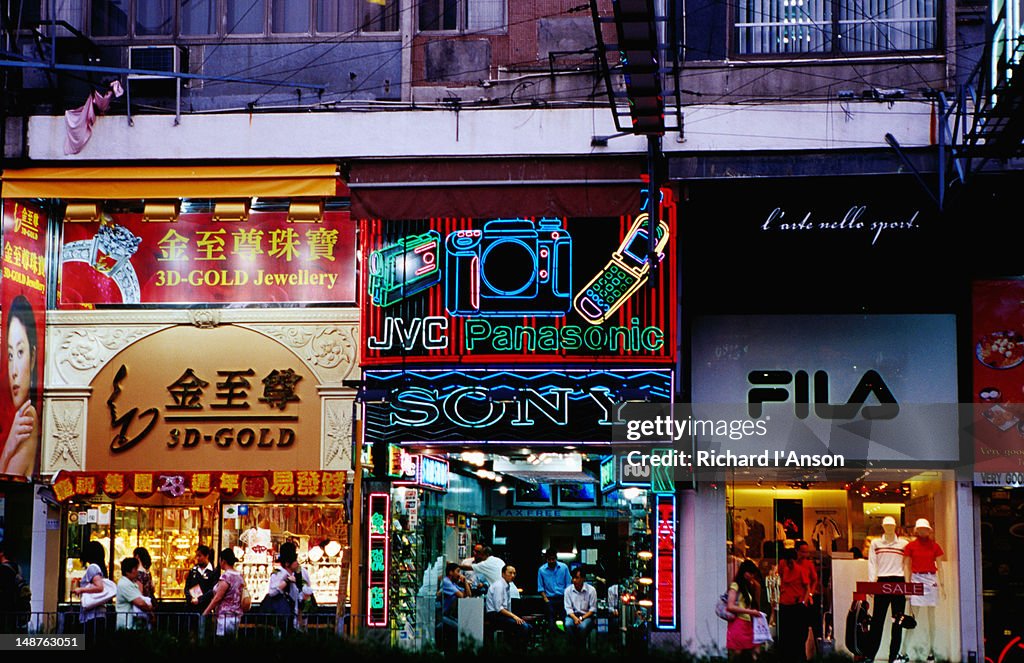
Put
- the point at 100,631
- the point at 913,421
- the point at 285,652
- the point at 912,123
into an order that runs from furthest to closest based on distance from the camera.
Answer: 1. the point at 913,421
2. the point at 912,123
3. the point at 100,631
4. the point at 285,652

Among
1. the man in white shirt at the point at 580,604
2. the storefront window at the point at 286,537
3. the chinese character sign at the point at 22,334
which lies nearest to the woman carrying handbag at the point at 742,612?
the man in white shirt at the point at 580,604

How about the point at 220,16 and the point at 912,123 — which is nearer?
the point at 912,123

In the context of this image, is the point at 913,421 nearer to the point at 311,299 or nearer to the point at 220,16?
the point at 311,299

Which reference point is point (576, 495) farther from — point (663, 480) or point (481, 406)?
point (481, 406)

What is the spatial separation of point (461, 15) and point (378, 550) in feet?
23.6

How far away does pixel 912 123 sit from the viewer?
56.1ft

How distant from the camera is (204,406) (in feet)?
61.8

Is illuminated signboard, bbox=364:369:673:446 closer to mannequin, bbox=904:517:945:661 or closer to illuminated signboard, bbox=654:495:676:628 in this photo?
illuminated signboard, bbox=654:495:676:628

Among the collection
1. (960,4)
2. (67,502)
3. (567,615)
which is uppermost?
(960,4)

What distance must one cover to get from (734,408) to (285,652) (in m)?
9.42

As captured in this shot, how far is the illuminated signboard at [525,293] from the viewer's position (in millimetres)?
17578

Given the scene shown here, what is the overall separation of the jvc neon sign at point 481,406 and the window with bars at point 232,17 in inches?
201

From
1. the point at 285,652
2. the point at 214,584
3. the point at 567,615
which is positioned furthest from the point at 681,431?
the point at 285,652

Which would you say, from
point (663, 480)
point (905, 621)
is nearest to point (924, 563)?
point (905, 621)
